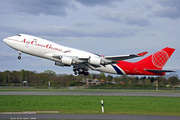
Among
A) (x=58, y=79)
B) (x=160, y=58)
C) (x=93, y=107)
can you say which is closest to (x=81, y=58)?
(x=160, y=58)

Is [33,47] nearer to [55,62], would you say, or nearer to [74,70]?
[55,62]

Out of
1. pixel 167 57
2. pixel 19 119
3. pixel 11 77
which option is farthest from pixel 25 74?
pixel 19 119

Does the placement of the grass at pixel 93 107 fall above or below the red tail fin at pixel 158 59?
below

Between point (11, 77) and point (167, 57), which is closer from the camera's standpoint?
point (167, 57)

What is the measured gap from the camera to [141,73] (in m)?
45.4

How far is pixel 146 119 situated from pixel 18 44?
29893 millimetres

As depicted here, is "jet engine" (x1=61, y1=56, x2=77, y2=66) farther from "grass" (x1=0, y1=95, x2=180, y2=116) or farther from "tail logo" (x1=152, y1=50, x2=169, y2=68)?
"tail logo" (x1=152, y1=50, x2=169, y2=68)

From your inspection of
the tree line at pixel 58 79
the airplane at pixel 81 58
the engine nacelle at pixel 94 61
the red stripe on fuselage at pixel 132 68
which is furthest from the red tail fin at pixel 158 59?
the tree line at pixel 58 79

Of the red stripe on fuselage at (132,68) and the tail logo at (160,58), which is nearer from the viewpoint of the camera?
the red stripe on fuselage at (132,68)

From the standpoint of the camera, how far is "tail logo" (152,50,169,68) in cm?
4628

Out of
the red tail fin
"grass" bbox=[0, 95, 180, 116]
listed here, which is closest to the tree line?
the red tail fin

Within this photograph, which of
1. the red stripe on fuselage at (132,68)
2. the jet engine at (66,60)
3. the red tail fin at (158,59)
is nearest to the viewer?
the jet engine at (66,60)

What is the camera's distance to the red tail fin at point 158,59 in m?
46.1

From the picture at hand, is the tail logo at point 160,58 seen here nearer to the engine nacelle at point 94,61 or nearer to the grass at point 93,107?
the engine nacelle at point 94,61
